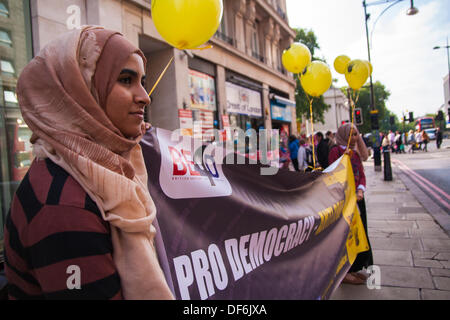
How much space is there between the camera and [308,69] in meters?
4.41

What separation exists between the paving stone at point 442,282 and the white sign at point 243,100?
11.7m

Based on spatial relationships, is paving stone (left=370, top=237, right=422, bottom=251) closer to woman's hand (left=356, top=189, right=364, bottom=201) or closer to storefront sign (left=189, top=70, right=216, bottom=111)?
woman's hand (left=356, top=189, right=364, bottom=201)

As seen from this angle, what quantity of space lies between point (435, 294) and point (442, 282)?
37 cm

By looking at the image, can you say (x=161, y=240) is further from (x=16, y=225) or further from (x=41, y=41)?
(x=41, y=41)

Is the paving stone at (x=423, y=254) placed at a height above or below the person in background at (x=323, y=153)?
below

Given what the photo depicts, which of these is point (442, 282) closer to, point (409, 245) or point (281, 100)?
point (409, 245)

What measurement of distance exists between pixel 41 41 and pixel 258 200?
575 centimetres

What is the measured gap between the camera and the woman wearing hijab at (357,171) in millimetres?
3646

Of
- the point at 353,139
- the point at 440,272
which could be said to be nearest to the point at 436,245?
the point at 440,272

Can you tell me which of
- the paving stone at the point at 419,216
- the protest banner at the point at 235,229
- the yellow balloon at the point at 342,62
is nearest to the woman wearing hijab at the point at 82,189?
the protest banner at the point at 235,229

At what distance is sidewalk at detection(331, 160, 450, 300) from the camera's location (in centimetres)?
329

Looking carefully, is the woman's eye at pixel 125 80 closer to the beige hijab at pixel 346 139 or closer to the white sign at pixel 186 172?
the white sign at pixel 186 172

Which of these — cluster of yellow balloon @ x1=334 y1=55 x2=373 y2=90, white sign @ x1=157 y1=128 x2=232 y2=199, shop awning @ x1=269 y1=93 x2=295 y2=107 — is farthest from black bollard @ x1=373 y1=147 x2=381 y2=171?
white sign @ x1=157 y1=128 x2=232 y2=199

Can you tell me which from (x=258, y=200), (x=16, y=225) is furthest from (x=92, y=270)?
(x=258, y=200)
